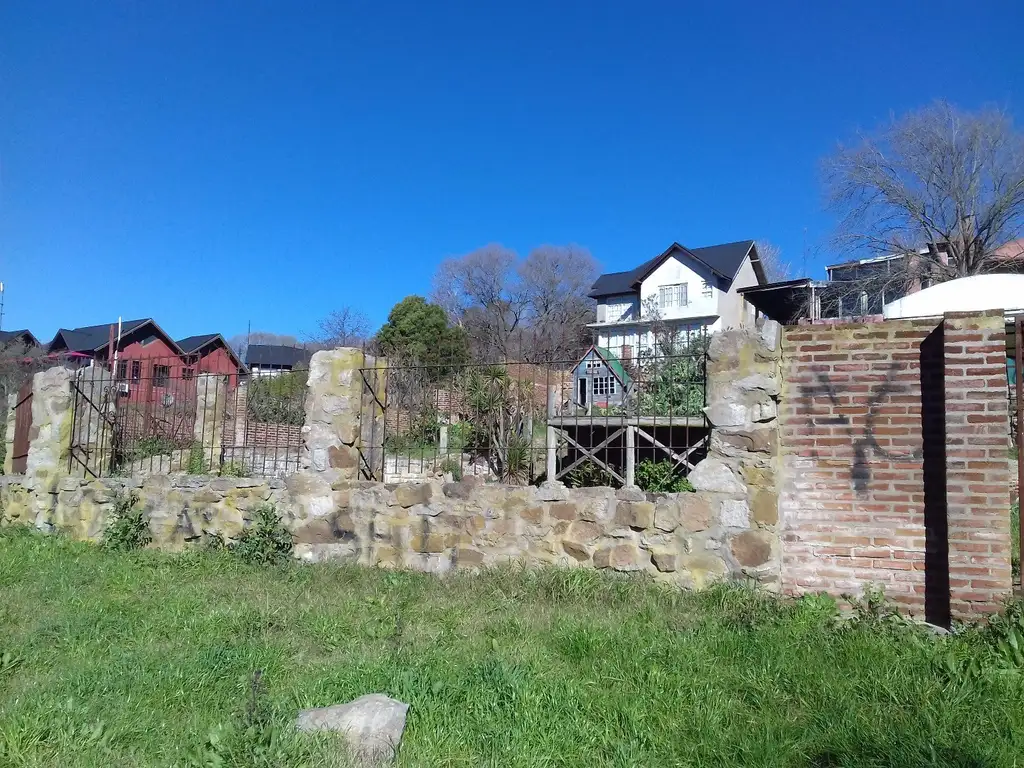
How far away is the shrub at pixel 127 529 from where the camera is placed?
22.5 ft

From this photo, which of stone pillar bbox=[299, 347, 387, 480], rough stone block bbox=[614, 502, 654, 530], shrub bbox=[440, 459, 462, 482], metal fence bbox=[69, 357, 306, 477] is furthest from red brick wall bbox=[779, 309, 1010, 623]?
metal fence bbox=[69, 357, 306, 477]

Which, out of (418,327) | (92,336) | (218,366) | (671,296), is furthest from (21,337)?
(671,296)

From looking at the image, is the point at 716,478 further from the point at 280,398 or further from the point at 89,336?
the point at 89,336

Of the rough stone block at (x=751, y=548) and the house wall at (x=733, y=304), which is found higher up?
the house wall at (x=733, y=304)

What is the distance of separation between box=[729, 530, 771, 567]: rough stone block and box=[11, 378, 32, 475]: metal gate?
8471 mm

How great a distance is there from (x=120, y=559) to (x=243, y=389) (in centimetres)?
395

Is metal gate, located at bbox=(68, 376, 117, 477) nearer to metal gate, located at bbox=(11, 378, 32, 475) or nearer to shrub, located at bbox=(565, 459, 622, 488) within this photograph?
metal gate, located at bbox=(11, 378, 32, 475)

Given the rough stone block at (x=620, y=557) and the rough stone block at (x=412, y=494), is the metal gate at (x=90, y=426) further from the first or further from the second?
the rough stone block at (x=620, y=557)

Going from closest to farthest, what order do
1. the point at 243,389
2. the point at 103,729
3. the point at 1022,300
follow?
the point at 103,729
the point at 1022,300
the point at 243,389

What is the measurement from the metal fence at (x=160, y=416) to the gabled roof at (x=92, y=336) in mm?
26608

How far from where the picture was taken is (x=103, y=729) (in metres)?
2.87

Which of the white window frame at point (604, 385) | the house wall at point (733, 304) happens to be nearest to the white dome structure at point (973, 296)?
the white window frame at point (604, 385)

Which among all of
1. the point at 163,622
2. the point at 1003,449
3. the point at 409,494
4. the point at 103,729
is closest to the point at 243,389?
the point at 409,494

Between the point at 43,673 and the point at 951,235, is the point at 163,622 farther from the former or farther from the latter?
the point at 951,235
